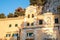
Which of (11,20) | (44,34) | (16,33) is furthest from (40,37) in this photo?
(11,20)

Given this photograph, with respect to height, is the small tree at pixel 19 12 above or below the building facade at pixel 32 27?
above

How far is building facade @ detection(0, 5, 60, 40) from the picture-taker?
96.7 feet

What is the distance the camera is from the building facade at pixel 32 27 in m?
29.5

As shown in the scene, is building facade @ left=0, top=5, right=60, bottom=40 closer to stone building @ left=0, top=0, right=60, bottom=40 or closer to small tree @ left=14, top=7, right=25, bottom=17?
stone building @ left=0, top=0, right=60, bottom=40

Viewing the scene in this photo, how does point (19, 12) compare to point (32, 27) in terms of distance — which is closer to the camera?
→ point (32, 27)

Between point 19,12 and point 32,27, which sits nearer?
point 32,27

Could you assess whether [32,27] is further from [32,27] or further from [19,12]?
[19,12]

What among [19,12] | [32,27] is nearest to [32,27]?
Result: [32,27]

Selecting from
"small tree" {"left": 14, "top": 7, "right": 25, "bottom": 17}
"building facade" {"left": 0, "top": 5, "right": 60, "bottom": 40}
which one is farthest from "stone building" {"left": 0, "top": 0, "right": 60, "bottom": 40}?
"small tree" {"left": 14, "top": 7, "right": 25, "bottom": 17}

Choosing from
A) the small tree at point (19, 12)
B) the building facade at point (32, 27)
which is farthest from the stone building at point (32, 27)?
the small tree at point (19, 12)

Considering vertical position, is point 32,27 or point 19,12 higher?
point 19,12

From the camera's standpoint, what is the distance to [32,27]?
102 feet

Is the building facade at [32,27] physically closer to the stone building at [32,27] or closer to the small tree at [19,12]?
the stone building at [32,27]

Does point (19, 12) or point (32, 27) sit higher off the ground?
point (19, 12)
